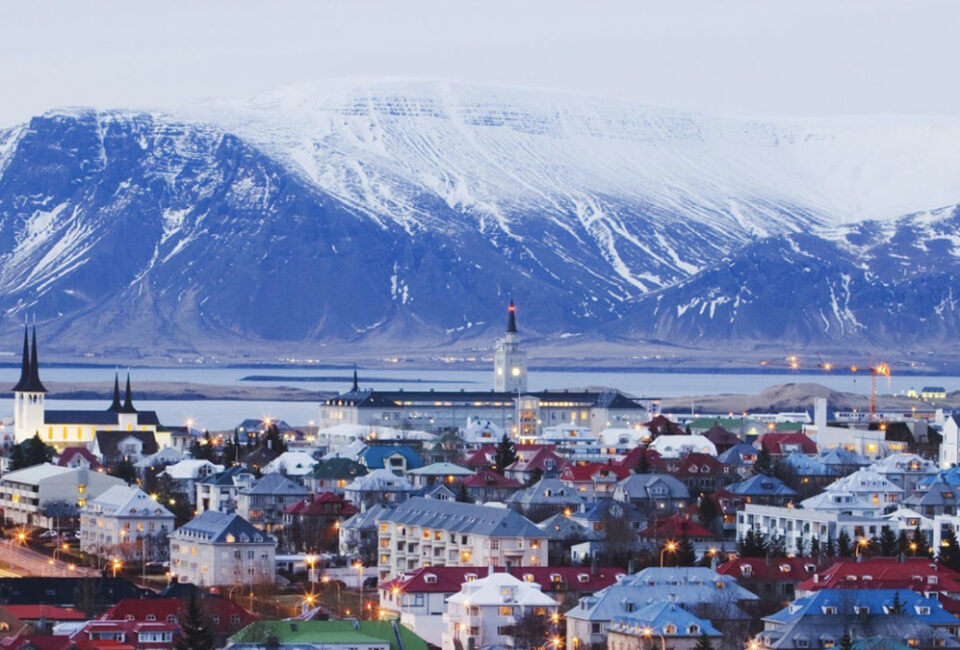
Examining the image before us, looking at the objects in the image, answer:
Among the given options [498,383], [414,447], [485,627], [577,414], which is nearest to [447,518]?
[485,627]

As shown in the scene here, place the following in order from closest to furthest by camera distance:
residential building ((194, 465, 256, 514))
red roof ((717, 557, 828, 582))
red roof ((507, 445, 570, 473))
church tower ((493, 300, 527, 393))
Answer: red roof ((717, 557, 828, 582)) < residential building ((194, 465, 256, 514)) < red roof ((507, 445, 570, 473)) < church tower ((493, 300, 527, 393))

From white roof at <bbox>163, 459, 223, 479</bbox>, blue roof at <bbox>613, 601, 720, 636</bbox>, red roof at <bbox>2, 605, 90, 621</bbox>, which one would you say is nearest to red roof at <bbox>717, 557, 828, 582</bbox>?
blue roof at <bbox>613, 601, 720, 636</bbox>

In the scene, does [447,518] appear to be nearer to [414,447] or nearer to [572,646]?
[572,646]

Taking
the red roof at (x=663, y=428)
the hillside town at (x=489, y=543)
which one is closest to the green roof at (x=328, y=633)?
the hillside town at (x=489, y=543)

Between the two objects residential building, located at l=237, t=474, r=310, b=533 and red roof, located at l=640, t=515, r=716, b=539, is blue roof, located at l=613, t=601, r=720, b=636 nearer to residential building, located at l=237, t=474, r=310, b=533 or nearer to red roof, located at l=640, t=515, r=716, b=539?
red roof, located at l=640, t=515, r=716, b=539

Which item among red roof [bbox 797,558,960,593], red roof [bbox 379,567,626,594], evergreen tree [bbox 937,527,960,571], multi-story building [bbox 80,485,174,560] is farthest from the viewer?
multi-story building [bbox 80,485,174,560]

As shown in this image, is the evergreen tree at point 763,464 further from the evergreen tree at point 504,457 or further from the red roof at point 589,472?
the evergreen tree at point 504,457

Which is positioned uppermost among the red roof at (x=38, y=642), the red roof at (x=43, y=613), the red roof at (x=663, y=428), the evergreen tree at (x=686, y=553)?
the red roof at (x=663, y=428)
